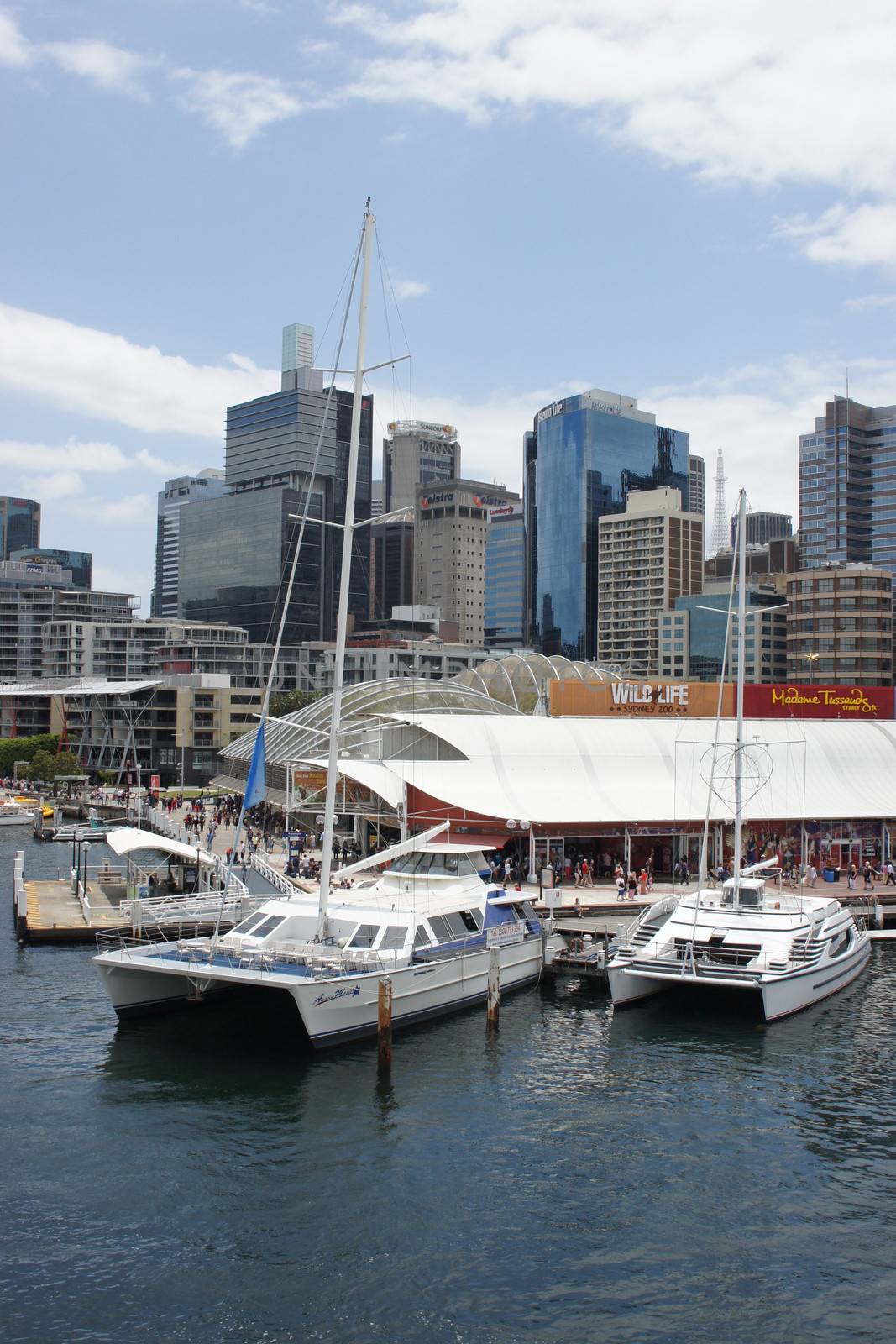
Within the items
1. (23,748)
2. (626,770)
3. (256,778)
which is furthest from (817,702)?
(23,748)

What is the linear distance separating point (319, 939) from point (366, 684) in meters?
42.7

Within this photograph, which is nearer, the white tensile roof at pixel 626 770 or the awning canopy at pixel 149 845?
the awning canopy at pixel 149 845

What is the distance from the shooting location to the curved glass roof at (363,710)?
235 ft

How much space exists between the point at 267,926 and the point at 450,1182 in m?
14.4

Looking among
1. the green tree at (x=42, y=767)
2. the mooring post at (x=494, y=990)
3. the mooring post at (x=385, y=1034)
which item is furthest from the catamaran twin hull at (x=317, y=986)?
the green tree at (x=42, y=767)

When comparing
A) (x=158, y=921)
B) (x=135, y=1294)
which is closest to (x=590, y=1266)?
(x=135, y=1294)

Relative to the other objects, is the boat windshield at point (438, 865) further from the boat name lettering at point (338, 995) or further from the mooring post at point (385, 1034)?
the mooring post at point (385, 1034)

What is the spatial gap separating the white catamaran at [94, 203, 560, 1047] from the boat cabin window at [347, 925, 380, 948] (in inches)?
1.5

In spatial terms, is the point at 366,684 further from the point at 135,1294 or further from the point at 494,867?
the point at 135,1294

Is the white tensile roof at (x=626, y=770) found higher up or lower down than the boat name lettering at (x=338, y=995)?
higher up

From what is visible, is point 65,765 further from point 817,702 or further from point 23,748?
point 817,702

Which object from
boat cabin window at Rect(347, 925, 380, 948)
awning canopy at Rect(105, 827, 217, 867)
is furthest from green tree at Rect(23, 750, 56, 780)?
boat cabin window at Rect(347, 925, 380, 948)

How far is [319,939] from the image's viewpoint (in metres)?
38.6

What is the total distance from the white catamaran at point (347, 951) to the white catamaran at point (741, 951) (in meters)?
4.86
